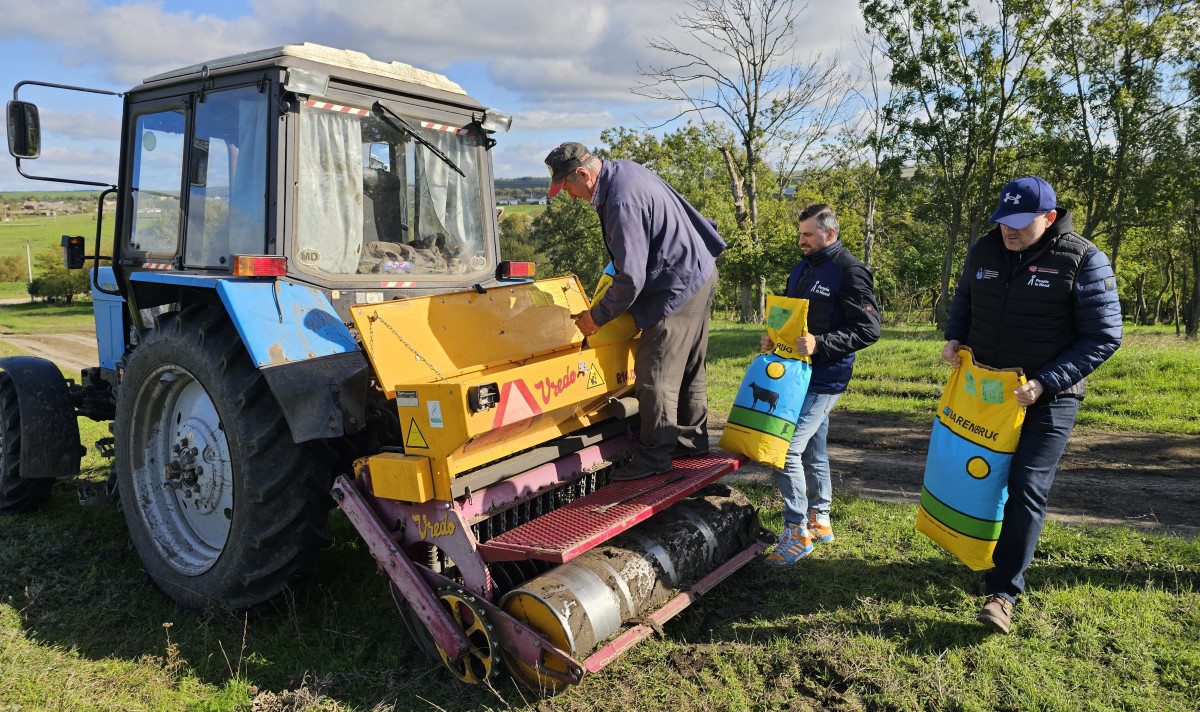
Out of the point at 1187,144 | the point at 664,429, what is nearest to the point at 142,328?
the point at 664,429

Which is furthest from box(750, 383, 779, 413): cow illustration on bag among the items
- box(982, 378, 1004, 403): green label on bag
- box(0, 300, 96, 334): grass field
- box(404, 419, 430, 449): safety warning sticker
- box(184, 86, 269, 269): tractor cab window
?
box(0, 300, 96, 334): grass field

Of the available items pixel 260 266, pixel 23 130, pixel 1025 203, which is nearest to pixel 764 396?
pixel 1025 203

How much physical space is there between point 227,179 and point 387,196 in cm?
78

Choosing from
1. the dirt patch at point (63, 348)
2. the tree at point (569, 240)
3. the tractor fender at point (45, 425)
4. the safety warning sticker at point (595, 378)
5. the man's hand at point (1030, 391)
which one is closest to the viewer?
the man's hand at point (1030, 391)

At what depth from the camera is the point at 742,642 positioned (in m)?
3.17

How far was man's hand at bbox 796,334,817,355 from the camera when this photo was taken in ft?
12.1

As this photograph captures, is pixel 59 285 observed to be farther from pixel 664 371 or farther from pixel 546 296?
pixel 664 371

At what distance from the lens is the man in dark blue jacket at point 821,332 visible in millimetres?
3773

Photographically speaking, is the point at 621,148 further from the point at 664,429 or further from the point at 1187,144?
the point at 664,429

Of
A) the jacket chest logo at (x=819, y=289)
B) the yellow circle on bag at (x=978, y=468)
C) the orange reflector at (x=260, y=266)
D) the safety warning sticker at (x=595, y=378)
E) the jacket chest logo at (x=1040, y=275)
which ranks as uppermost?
the jacket chest logo at (x=1040, y=275)

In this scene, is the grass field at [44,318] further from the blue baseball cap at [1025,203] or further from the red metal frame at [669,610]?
the blue baseball cap at [1025,203]

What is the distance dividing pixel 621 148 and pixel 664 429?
94.5ft

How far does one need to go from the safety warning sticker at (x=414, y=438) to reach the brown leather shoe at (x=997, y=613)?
2396mm

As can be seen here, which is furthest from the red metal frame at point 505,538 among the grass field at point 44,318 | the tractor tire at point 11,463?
the grass field at point 44,318
